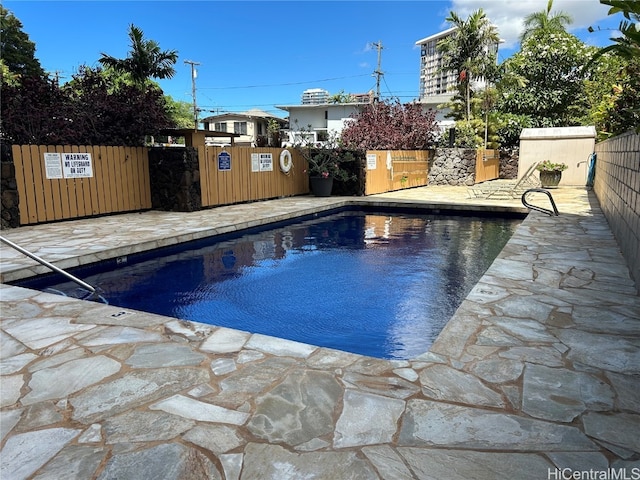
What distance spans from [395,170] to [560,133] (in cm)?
646

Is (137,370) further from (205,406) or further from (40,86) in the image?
(40,86)

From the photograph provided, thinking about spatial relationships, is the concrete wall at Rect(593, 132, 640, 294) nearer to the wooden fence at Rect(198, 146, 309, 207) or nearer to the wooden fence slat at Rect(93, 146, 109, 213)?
the wooden fence at Rect(198, 146, 309, 207)

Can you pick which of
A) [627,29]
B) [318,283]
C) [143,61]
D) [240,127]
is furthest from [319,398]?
[240,127]

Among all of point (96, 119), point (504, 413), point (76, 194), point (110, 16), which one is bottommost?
point (504, 413)

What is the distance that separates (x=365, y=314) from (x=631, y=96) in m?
8.99

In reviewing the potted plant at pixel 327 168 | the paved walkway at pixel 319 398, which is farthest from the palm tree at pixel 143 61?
the paved walkway at pixel 319 398

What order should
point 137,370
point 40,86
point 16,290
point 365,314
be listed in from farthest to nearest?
1. point 40,86
2. point 365,314
3. point 16,290
4. point 137,370

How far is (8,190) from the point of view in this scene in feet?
23.7

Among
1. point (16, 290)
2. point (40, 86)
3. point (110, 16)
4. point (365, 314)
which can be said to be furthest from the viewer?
point (110, 16)

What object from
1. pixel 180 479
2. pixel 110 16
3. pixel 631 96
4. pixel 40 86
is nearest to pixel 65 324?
pixel 180 479

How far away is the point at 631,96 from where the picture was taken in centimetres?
960

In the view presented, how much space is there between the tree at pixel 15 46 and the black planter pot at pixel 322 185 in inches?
855

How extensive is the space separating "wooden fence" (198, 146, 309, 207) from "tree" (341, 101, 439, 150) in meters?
4.87

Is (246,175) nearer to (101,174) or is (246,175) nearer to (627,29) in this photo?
(101,174)
